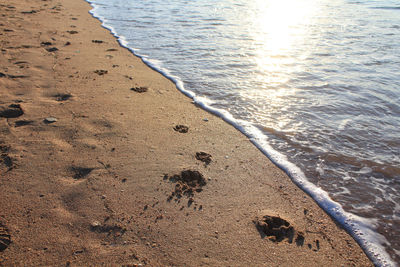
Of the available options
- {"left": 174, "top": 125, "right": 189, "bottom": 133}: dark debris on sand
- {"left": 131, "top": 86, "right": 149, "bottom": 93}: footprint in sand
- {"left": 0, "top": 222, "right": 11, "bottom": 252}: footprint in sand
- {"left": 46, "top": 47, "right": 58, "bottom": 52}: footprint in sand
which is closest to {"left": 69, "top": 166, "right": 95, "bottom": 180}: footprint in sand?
{"left": 0, "top": 222, "right": 11, "bottom": 252}: footprint in sand

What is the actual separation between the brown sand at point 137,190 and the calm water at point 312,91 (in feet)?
0.93

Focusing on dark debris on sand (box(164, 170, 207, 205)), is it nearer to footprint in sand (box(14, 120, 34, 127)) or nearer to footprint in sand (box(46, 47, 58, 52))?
footprint in sand (box(14, 120, 34, 127))

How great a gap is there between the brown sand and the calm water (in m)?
0.28

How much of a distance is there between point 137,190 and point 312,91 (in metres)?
3.38

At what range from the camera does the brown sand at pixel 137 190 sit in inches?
71.5

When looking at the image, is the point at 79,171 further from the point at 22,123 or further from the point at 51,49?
the point at 51,49

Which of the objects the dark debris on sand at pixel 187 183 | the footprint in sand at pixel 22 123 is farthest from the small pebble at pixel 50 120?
the dark debris on sand at pixel 187 183

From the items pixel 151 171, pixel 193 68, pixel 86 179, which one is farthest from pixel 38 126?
pixel 193 68

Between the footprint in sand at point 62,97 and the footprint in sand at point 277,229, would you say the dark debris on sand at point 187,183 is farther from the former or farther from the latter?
the footprint in sand at point 62,97

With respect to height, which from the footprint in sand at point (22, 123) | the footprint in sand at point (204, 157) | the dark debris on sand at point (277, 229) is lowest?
the dark debris on sand at point (277, 229)

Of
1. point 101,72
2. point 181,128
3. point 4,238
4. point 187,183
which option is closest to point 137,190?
point 187,183

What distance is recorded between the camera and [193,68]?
5.32m

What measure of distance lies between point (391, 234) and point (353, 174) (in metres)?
0.69

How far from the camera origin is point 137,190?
90.0 inches
